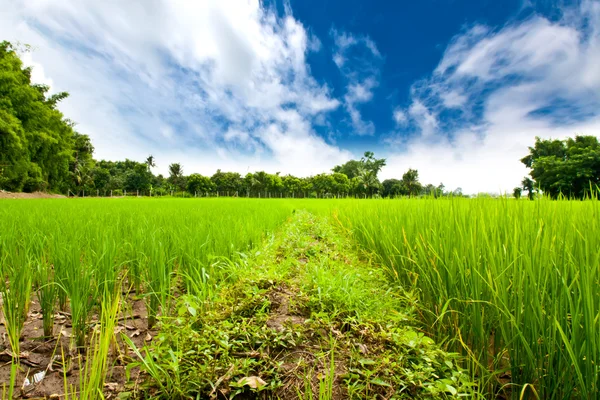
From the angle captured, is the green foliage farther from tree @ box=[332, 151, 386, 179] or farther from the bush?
tree @ box=[332, 151, 386, 179]

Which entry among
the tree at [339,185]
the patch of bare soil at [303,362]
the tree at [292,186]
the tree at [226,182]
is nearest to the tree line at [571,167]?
the patch of bare soil at [303,362]

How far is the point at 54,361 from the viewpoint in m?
1.35

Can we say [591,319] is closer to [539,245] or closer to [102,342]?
[539,245]

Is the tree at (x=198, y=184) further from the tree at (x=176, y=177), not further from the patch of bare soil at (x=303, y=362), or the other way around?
the patch of bare soil at (x=303, y=362)

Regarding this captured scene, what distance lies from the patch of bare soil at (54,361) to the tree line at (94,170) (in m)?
2.75

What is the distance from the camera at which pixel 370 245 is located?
340cm

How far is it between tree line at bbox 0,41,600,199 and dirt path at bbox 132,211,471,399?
1.42 metres

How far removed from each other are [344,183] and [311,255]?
58.7m

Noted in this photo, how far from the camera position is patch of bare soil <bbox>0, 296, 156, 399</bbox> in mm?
1178

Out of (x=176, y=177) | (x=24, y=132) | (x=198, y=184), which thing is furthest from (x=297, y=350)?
(x=176, y=177)

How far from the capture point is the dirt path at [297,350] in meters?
1.11

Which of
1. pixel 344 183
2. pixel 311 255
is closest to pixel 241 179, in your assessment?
pixel 344 183

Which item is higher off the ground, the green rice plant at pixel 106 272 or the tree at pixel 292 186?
the tree at pixel 292 186

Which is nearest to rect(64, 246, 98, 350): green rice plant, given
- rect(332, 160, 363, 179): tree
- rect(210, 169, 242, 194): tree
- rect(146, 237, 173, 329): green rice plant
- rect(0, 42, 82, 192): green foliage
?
rect(146, 237, 173, 329): green rice plant
